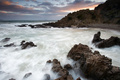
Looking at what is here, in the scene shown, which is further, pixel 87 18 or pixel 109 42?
pixel 87 18

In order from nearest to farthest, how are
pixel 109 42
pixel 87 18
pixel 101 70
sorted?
pixel 101 70, pixel 109 42, pixel 87 18

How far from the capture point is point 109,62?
130 inches

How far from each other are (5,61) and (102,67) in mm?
6962

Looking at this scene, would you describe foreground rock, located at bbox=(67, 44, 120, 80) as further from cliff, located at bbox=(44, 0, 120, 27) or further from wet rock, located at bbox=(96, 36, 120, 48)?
cliff, located at bbox=(44, 0, 120, 27)

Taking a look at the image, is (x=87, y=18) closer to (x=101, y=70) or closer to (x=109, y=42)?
(x=109, y=42)

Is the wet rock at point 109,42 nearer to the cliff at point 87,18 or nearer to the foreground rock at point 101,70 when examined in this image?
the foreground rock at point 101,70

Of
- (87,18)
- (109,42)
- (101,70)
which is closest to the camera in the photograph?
(101,70)

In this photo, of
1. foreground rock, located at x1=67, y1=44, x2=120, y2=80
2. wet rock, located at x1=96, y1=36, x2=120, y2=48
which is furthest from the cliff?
foreground rock, located at x1=67, y1=44, x2=120, y2=80

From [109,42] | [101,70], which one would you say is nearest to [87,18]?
[109,42]

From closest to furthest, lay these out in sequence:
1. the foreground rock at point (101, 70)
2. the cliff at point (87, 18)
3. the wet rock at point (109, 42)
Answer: the foreground rock at point (101, 70), the wet rock at point (109, 42), the cliff at point (87, 18)

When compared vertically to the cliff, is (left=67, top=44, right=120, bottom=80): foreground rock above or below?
below

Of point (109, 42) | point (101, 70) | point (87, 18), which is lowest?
point (101, 70)

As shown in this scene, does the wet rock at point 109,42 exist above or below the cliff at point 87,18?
below

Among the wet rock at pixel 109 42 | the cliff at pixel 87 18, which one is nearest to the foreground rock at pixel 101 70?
the wet rock at pixel 109 42
